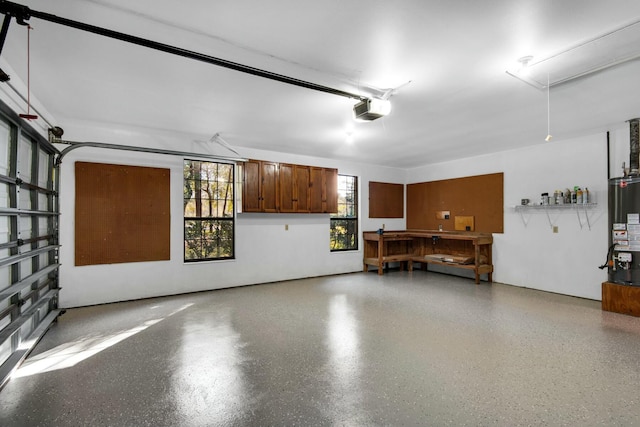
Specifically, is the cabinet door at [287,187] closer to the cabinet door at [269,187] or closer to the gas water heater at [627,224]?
the cabinet door at [269,187]

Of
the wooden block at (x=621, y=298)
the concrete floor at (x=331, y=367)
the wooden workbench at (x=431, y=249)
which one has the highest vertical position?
the wooden workbench at (x=431, y=249)

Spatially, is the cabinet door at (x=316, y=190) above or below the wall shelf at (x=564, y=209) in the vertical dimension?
above

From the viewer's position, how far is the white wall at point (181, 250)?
461cm

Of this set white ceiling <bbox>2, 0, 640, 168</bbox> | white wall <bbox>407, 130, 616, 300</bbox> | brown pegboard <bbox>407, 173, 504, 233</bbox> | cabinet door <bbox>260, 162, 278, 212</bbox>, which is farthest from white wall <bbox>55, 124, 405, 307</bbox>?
white wall <bbox>407, 130, 616, 300</bbox>

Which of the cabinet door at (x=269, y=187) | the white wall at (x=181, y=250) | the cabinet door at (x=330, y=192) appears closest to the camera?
the white wall at (x=181, y=250)

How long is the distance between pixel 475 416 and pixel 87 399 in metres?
2.74

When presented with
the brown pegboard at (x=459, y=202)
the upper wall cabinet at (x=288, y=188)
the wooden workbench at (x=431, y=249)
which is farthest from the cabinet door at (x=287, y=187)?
the brown pegboard at (x=459, y=202)

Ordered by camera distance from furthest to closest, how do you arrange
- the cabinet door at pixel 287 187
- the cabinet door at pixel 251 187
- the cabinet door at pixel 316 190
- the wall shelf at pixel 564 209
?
the cabinet door at pixel 316 190 → the cabinet door at pixel 287 187 → the cabinet door at pixel 251 187 → the wall shelf at pixel 564 209

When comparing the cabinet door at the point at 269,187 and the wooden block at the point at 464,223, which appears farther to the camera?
the wooden block at the point at 464,223

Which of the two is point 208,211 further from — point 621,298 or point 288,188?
point 621,298

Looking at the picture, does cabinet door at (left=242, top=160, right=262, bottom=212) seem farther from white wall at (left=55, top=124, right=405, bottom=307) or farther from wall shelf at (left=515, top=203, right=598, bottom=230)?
wall shelf at (left=515, top=203, right=598, bottom=230)

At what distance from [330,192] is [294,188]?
917 mm

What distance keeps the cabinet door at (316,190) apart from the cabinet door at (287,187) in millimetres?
438

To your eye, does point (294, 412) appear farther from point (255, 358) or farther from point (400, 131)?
point (400, 131)
